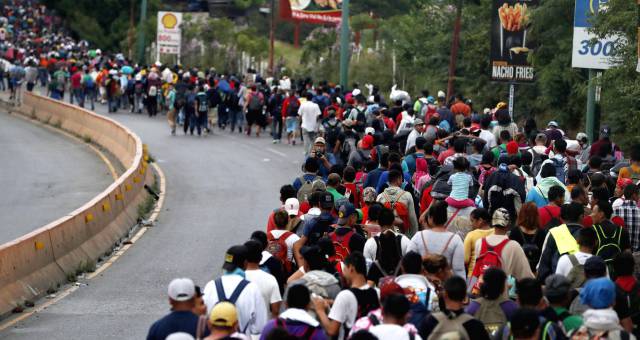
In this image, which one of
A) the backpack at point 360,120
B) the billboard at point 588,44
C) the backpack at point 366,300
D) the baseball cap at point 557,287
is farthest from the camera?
the backpack at point 360,120

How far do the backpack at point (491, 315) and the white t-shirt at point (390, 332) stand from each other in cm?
97

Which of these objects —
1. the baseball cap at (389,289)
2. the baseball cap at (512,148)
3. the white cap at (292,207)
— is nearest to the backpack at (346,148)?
the baseball cap at (512,148)

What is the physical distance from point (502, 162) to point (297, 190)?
8.07 feet

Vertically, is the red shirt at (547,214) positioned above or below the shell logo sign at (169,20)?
below

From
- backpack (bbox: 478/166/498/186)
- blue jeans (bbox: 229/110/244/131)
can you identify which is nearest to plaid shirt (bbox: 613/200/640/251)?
backpack (bbox: 478/166/498/186)

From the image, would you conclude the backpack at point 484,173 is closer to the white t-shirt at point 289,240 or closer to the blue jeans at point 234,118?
the white t-shirt at point 289,240

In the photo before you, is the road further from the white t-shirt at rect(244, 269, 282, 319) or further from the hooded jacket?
the white t-shirt at rect(244, 269, 282, 319)

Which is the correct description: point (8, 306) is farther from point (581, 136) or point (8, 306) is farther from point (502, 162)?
point (581, 136)

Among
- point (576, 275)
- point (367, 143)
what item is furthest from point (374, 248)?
point (367, 143)

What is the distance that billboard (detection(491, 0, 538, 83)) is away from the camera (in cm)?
2602

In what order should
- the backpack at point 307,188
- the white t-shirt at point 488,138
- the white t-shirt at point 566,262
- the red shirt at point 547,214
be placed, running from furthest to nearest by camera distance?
the white t-shirt at point 488,138
the backpack at point 307,188
the red shirt at point 547,214
the white t-shirt at point 566,262

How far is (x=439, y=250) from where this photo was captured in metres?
11.7

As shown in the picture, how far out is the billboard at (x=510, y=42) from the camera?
85.4ft

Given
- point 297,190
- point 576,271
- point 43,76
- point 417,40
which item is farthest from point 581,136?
point 43,76
